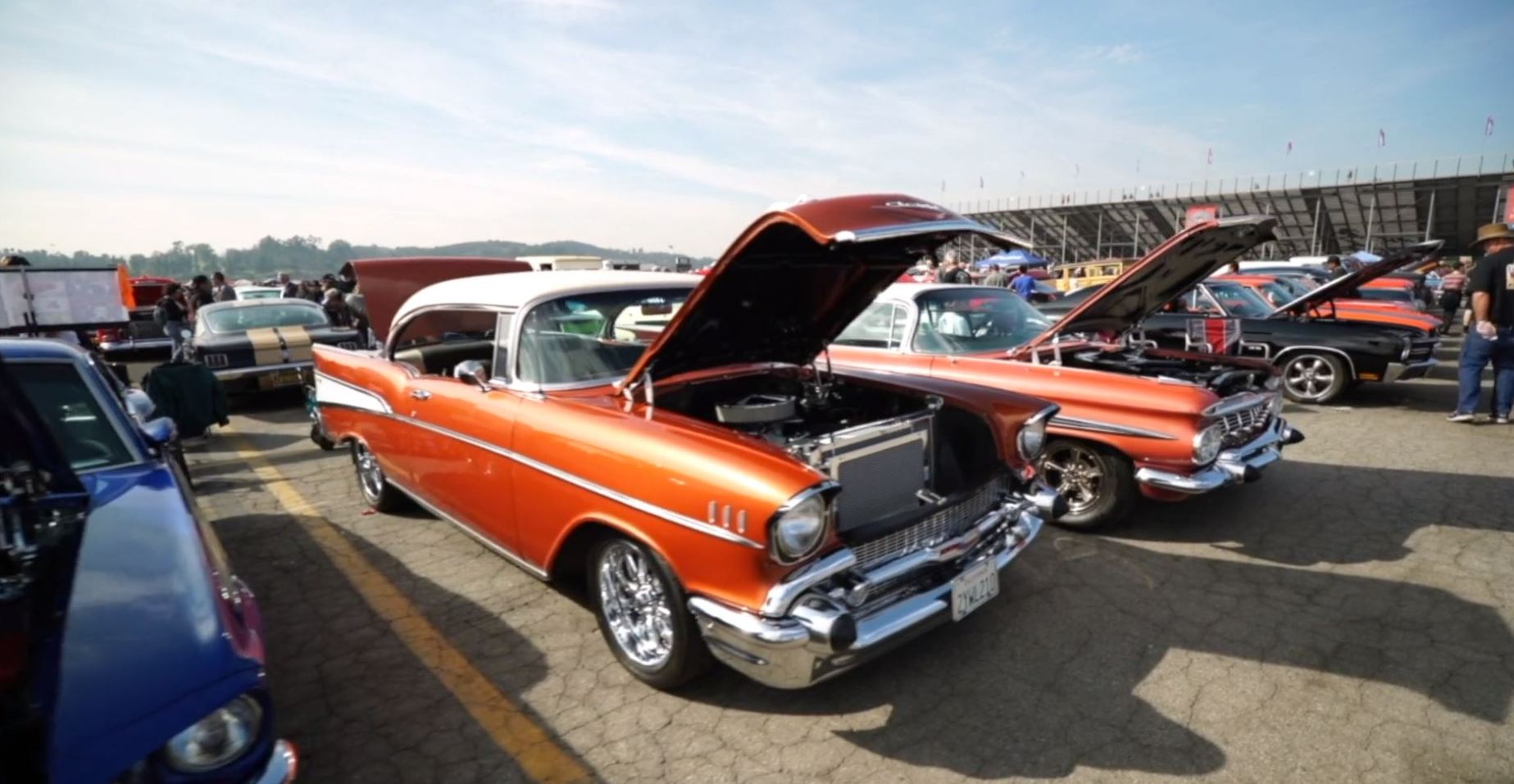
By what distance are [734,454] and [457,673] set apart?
5.12 feet

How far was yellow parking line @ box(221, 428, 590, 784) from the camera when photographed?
8.02ft

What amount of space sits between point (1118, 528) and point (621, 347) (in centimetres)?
316

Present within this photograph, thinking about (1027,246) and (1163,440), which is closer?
(1027,246)

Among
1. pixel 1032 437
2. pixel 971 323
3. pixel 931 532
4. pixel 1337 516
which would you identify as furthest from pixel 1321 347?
pixel 931 532

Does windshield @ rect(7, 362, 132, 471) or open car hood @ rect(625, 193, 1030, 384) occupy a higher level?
open car hood @ rect(625, 193, 1030, 384)

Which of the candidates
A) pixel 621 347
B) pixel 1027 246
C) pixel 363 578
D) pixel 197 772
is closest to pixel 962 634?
pixel 1027 246

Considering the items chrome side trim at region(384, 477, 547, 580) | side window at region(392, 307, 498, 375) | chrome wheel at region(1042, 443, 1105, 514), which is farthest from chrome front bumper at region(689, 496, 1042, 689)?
side window at region(392, 307, 498, 375)

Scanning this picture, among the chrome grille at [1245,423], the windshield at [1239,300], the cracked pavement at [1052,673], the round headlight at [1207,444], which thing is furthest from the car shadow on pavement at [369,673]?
the windshield at [1239,300]

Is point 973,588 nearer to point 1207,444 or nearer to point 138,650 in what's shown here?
point 1207,444

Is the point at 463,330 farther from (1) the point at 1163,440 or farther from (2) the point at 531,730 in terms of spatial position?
(1) the point at 1163,440

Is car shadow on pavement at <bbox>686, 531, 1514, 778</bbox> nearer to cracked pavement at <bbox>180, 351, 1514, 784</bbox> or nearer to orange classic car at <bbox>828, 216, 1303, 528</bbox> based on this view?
cracked pavement at <bbox>180, 351, 1514, 784</bbox>

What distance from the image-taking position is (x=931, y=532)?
286 centimetres

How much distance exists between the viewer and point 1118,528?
442cm

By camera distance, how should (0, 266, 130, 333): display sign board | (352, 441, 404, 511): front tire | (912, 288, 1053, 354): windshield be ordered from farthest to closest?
(0, 266, 130, 333): display sign board → (912, 288, 1053, 354): windshield → (352, 441, 404, 511): front tire
